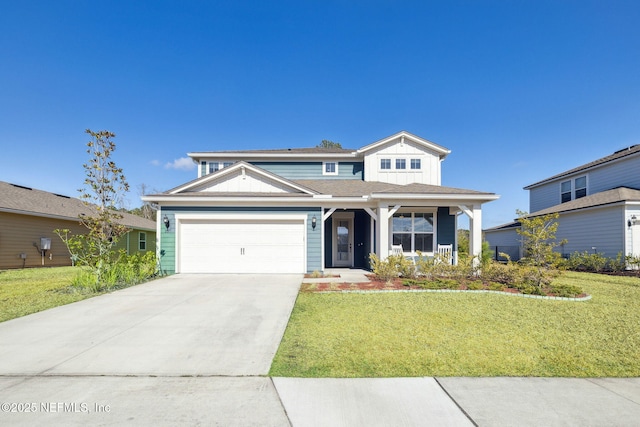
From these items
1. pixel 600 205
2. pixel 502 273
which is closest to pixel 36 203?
pixel 502 273

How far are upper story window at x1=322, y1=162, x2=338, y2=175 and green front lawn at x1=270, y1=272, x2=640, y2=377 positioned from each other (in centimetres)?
950

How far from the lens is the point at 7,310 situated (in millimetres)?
5871

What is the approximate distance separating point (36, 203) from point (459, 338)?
789 inches

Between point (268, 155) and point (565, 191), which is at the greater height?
point (268, 155)

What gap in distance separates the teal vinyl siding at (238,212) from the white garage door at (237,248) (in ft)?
0.87

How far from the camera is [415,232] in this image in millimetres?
11555

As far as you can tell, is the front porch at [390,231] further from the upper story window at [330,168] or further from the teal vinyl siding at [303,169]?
the upper story window at [330,168]

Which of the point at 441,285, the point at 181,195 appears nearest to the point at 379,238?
the point at 441,285

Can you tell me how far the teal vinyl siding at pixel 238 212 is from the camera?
34.8 feet

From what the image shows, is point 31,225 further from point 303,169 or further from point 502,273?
point 502,273

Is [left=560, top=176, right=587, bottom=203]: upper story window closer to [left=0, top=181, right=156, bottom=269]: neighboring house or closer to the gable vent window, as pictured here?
the gable vent window

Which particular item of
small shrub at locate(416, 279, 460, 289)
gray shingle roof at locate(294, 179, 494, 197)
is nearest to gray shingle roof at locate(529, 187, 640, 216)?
gray shingle roof at locate(294, 179, 494, 197)

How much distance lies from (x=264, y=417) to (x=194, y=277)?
8.32m

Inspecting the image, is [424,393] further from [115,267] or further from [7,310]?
[115,267]
